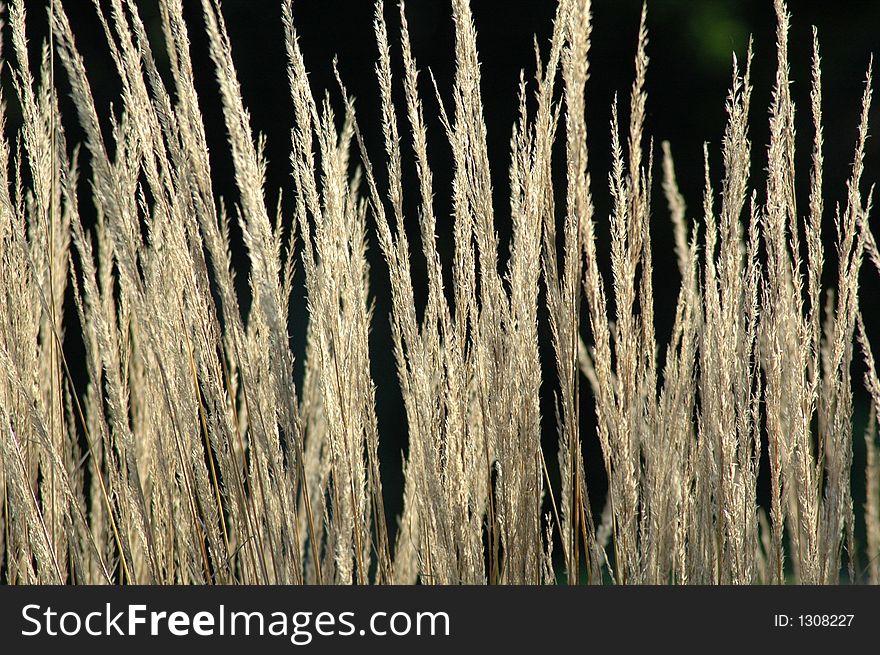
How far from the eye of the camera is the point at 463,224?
1532 mm

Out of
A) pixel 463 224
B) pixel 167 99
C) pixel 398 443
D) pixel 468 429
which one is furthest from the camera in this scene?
pixel 398 443

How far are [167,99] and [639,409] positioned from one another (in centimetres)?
87

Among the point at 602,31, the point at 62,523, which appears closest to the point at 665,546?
the point at 62,523

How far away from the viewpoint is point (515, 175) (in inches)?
60.7

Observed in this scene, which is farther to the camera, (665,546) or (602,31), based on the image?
(602,31)

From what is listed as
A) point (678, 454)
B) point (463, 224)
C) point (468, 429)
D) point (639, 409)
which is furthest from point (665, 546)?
point (463, 224)

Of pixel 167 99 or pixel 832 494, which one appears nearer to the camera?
pixel 167 99

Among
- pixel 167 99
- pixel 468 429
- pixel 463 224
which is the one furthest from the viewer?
pixel 468 429

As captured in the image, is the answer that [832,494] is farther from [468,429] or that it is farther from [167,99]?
[167,99]

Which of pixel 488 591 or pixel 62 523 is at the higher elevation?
pixel 62 523

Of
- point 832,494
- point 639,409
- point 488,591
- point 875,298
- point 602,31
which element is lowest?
point 488,591

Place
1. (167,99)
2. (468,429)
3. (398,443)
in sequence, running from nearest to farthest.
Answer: (167,99) < (468,429) < (398,443)

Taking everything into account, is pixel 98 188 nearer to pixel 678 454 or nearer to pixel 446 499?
pixel 446 499

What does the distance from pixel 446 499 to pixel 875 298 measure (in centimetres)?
361
